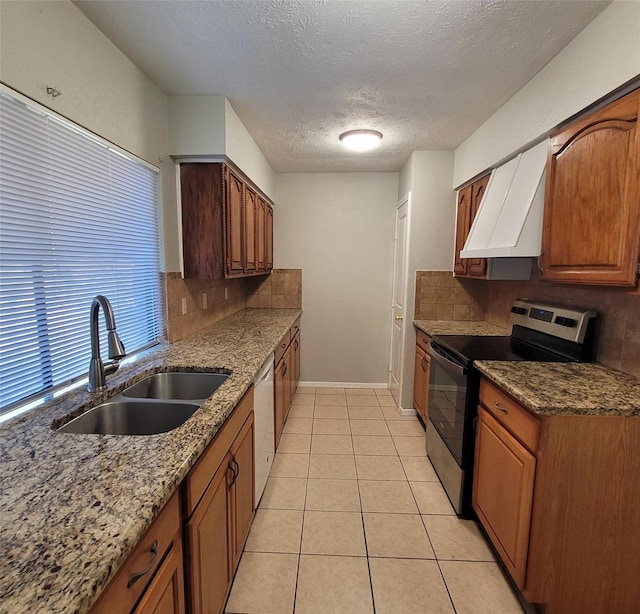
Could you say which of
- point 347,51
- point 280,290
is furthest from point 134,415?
point 280,290

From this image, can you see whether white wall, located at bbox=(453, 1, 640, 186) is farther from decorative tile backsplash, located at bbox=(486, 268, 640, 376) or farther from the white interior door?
the white interior door

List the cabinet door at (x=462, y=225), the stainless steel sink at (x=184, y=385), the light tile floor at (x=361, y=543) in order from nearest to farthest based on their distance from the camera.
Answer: the light tile floor at (x=361, y=543) → the stainless steel sink at (x=184, y=385) → the cabinet door at (x=462, y=225)

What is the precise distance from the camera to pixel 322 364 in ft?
13.4

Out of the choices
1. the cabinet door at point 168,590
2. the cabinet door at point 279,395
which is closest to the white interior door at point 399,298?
the cabinet door at point 279,395

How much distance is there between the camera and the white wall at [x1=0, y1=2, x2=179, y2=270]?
1.17 m

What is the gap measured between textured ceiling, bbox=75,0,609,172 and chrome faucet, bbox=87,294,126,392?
1.23 m

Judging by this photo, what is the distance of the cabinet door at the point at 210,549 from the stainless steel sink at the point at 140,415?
304 mm

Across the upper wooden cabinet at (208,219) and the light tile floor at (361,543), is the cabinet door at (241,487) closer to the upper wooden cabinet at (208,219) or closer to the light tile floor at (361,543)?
the light tile floor at (361,543)

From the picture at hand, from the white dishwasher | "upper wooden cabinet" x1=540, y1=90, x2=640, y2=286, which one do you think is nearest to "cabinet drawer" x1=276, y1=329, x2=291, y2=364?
the white dishwasher

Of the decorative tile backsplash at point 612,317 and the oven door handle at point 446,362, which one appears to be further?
the oven door handle at point 446,362

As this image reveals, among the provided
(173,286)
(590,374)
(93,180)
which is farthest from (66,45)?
(590,374)

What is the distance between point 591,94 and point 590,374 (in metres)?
1.28

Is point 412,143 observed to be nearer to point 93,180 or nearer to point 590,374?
point 590,374

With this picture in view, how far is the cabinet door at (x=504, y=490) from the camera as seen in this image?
1.41m
